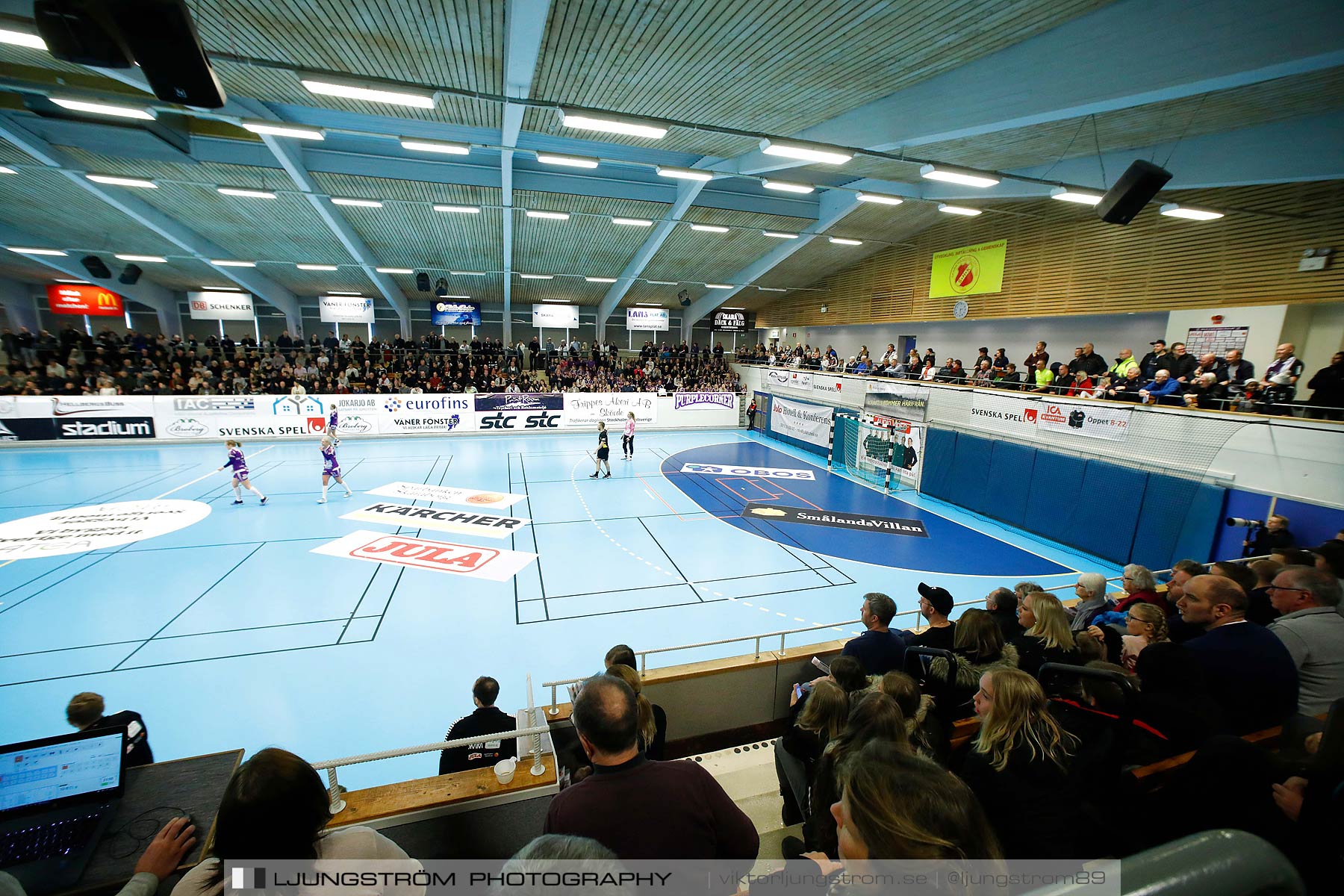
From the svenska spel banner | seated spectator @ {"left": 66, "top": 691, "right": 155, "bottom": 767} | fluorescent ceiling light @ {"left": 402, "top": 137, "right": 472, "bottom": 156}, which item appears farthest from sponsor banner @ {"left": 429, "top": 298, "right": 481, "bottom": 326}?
seated spectator @ {"left": 66, "top": 691, "right": 155, "bottom": 767}

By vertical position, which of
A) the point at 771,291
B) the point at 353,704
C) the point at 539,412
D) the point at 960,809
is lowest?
the point at 353,704

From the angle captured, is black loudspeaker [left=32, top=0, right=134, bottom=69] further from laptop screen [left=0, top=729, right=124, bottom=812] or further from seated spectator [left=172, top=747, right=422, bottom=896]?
seated spectator [left=172, top=747, right=422, bottom=896]

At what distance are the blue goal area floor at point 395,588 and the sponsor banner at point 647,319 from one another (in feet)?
53.9

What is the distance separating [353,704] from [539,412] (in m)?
17.8

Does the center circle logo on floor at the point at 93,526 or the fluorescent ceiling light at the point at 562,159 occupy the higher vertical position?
the fluorescent ceiling light at the point at 562,159

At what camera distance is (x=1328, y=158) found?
10000mm

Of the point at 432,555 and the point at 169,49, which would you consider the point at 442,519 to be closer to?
the point at 432,555

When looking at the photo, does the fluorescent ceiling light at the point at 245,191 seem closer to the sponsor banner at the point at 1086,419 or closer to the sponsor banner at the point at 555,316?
the sponsor banner at the point at 555,316

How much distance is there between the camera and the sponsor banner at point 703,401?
2569cm

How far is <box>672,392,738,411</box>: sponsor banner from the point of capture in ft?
84.3

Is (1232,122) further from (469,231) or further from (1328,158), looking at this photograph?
(469,231)

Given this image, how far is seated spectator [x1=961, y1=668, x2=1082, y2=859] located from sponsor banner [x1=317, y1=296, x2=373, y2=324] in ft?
106

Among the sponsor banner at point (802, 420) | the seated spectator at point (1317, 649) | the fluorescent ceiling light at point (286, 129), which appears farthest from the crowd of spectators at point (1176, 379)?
the fluorescent ceiling light at point (286, 129)

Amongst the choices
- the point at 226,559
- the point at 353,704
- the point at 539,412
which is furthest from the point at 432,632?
the point at 539,412
